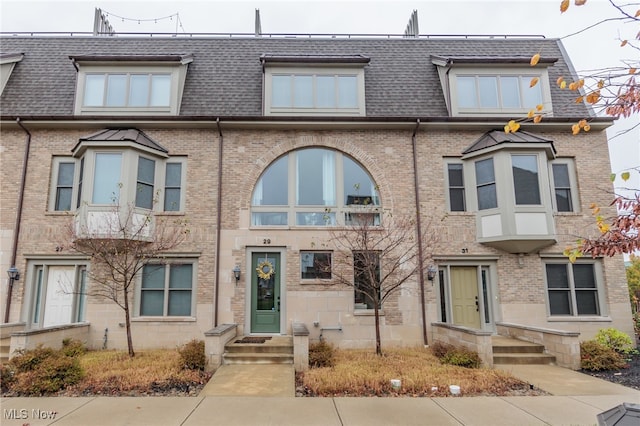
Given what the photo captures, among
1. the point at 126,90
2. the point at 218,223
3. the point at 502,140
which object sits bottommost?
the point at 218,223

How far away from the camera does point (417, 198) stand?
455 inches

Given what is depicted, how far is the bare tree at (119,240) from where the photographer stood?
32.7 feet

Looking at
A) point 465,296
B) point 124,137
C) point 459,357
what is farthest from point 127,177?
point 465,296

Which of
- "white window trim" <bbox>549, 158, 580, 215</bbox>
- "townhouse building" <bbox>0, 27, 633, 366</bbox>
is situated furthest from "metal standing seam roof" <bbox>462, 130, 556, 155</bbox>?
"white window trim" <bbox>549, 158, 580, 215</bbox>

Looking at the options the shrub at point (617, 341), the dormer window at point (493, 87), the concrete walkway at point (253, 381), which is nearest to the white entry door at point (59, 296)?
the concrete walkway at point (253, 381)

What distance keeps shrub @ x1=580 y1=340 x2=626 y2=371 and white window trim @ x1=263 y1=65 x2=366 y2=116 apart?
8.94m

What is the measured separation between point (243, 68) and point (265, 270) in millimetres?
7432

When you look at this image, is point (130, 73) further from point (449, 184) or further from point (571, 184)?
point (571, 184)

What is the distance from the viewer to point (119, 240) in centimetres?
1011

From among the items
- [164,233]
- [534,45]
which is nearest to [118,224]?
[164,233]

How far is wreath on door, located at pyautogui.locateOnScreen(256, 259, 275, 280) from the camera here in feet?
36.3

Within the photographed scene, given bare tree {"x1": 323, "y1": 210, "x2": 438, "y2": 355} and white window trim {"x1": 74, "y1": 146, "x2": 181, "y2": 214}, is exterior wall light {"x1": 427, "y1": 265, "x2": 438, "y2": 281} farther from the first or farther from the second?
white window trim {"x1": 74, "y1": 146, "x2": 181, "y2": 214}

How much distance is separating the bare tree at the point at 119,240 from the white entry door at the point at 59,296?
741 millimetres

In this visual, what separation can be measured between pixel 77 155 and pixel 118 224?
9.77 ft
